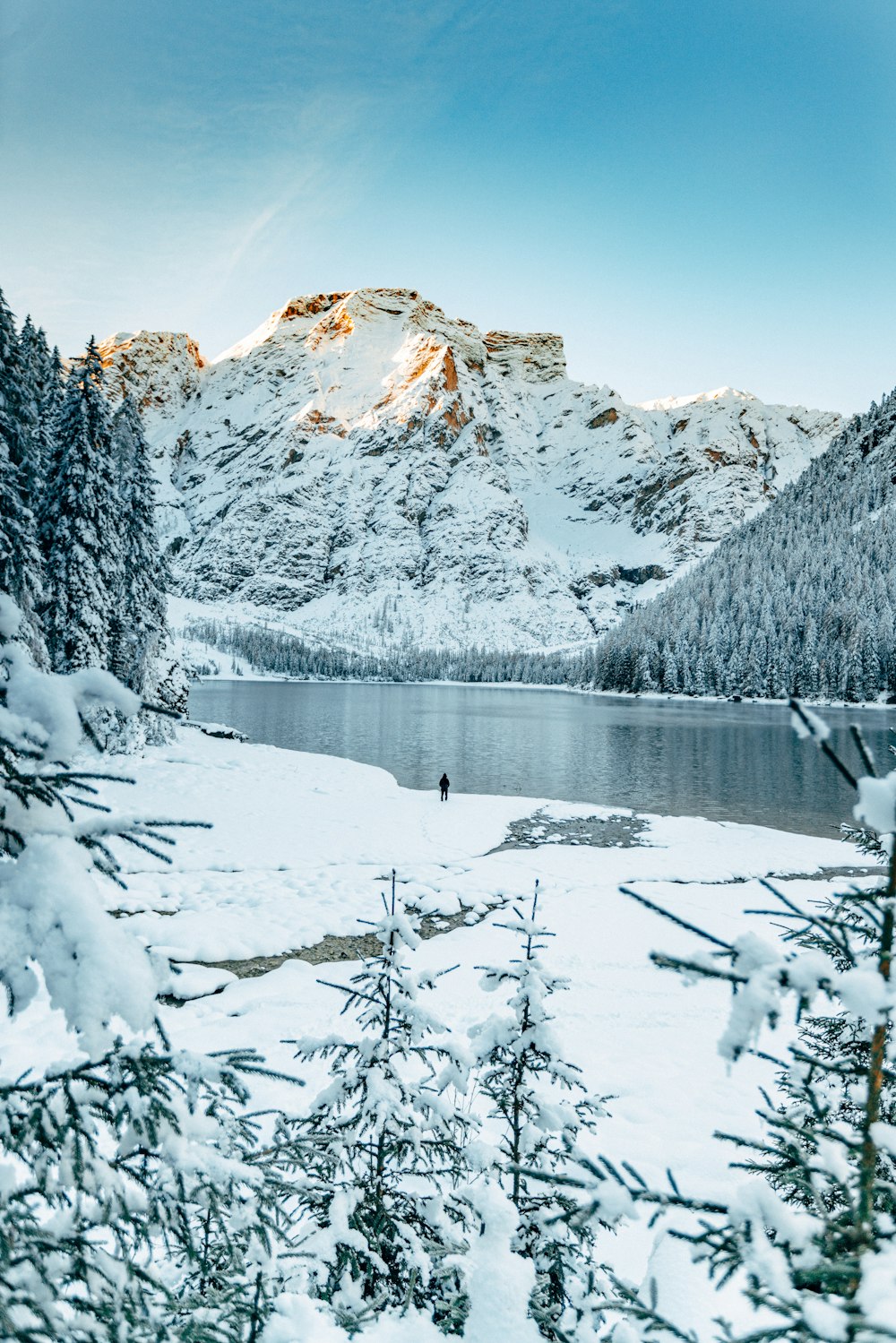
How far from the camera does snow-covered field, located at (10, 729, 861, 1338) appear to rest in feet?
22.0

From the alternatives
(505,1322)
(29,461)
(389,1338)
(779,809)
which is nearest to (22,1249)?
(389,1338)

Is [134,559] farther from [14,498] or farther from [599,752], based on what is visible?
[599,752]

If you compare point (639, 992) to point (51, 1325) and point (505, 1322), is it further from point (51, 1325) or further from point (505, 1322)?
point (51, 1325)

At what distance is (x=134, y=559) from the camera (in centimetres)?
2862

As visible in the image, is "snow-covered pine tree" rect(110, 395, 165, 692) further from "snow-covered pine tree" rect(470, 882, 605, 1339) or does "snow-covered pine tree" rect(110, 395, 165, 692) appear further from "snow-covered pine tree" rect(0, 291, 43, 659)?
"snow-covered pine tree" rect(470, 882, 605, 1339)

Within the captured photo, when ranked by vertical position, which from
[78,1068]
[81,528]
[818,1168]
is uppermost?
[81,528]

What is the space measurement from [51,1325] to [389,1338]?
7.51ft

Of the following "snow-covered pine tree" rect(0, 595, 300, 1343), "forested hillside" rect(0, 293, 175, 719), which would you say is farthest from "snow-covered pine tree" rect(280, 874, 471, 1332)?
"forested hillside" rect(0, 293, 175, 719)

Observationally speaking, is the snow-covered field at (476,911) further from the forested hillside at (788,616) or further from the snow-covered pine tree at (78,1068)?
the forested hillside at (788,616)

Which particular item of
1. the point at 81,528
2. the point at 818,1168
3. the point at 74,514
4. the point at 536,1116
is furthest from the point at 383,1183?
the point at 74,514

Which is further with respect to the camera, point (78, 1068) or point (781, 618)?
point (781, 618)

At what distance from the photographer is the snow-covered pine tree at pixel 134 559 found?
28.0m

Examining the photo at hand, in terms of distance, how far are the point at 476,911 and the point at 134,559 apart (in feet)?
75.0

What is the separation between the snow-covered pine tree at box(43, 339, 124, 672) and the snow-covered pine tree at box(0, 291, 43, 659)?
7.29ft
